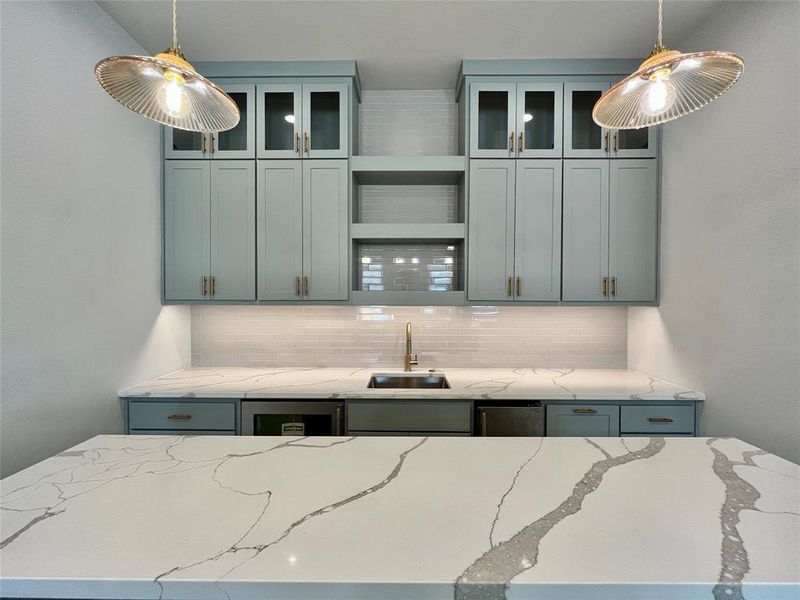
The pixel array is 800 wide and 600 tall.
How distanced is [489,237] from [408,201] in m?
0.71

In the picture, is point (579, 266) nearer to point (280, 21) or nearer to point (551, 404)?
point (551, 404)

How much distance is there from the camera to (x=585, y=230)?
2.57 m

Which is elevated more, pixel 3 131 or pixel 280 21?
pixel 280 21

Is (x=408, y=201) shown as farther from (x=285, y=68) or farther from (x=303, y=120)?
(x=285, y=68)

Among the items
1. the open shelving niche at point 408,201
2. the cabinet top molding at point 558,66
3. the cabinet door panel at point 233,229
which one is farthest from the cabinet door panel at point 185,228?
the cabinet top molding at point 558,66

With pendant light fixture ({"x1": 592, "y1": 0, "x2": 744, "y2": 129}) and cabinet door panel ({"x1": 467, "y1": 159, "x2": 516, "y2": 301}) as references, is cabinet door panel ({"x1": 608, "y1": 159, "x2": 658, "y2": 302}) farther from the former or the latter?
pendant light fixture ({"x1": 592, "y1": 0, "x2": 744, "y2": 129})

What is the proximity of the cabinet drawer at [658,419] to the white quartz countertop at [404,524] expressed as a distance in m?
1.06

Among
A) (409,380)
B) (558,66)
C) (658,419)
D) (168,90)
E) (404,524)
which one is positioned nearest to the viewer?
(404,524)

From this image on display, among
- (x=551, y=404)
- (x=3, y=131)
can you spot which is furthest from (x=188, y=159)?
(x=551, y=404)

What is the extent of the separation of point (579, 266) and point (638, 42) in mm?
1340

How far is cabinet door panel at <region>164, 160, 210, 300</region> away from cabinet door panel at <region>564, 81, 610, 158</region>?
2325 millimetres

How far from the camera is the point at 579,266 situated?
8.46 feet

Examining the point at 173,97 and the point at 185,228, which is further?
the point at 185,228

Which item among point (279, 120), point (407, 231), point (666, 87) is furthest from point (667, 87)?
point (279, 120)
